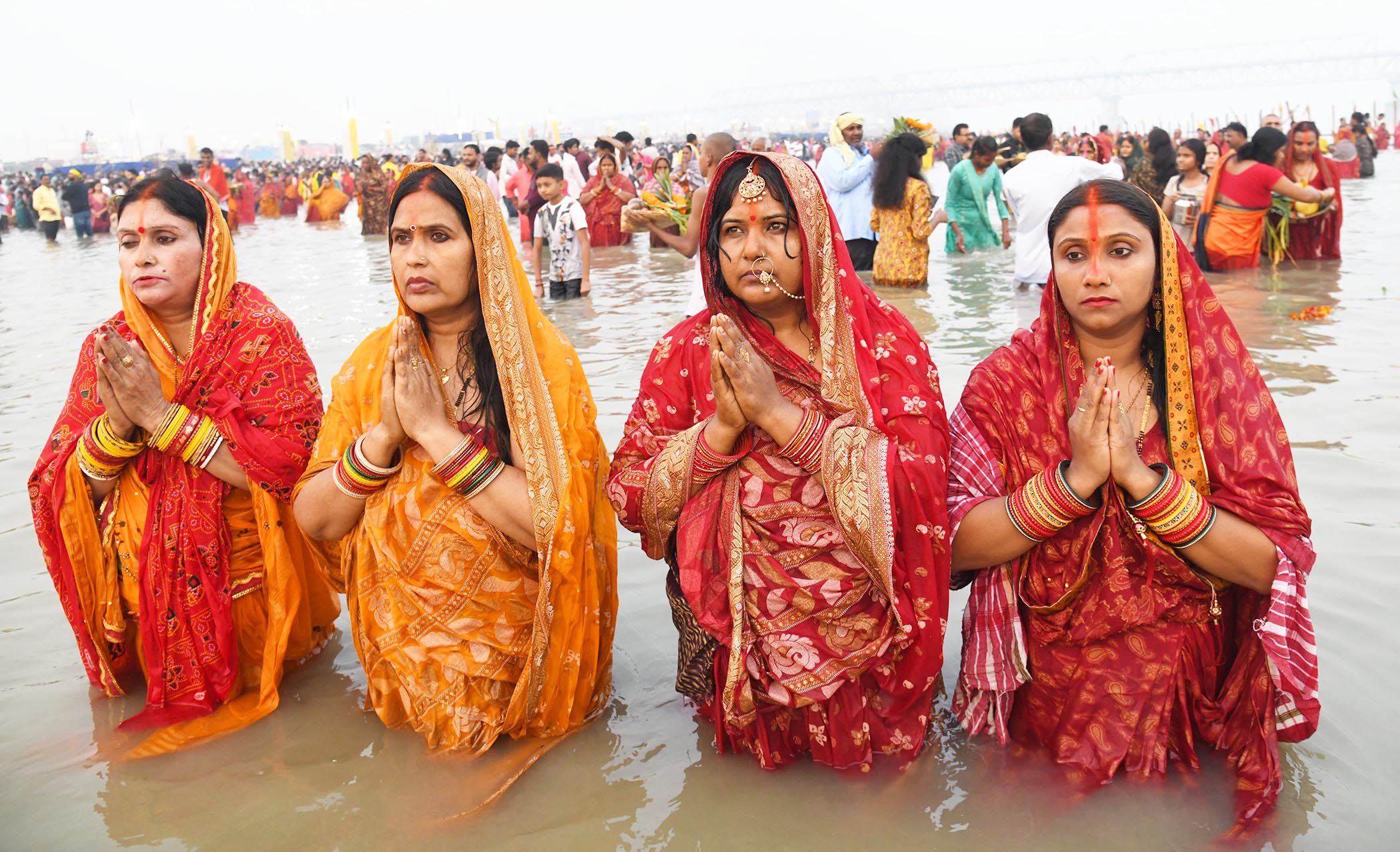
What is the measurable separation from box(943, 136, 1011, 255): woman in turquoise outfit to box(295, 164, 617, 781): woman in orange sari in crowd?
31.0ft

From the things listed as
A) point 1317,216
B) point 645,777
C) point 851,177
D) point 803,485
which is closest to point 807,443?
point 803,485

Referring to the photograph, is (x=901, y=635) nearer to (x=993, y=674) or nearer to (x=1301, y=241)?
(x=993, y=674)

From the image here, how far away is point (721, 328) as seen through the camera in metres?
2.42

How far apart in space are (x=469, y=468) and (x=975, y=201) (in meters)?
10.6

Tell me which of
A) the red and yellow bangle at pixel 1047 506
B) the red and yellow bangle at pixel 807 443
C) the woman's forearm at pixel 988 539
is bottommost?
the woman's forearm at pixel 988 539

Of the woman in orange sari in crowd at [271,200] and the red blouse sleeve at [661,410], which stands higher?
the woman in orange sari in crowd at [271,200]

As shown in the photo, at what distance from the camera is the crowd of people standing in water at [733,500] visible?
2.47 meters

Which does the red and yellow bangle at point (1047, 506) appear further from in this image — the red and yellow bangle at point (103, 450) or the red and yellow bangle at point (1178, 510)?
the red and yellow bangle at point (103, 450)

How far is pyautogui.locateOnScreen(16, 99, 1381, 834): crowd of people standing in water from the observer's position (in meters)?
2.47

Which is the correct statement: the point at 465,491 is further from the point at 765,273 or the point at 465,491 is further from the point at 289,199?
the point at 289,199

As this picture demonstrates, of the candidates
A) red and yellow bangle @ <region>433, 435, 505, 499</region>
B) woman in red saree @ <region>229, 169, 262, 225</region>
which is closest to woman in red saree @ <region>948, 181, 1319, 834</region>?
red and yellow bangle @ <region>433, 435, 505, 499</region>

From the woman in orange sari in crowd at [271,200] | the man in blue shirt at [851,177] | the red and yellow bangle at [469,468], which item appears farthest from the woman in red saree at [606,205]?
the woman in orange sari in crowd at [271,200]

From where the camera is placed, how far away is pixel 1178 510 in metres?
2.38

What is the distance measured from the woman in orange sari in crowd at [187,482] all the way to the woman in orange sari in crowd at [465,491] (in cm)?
28
